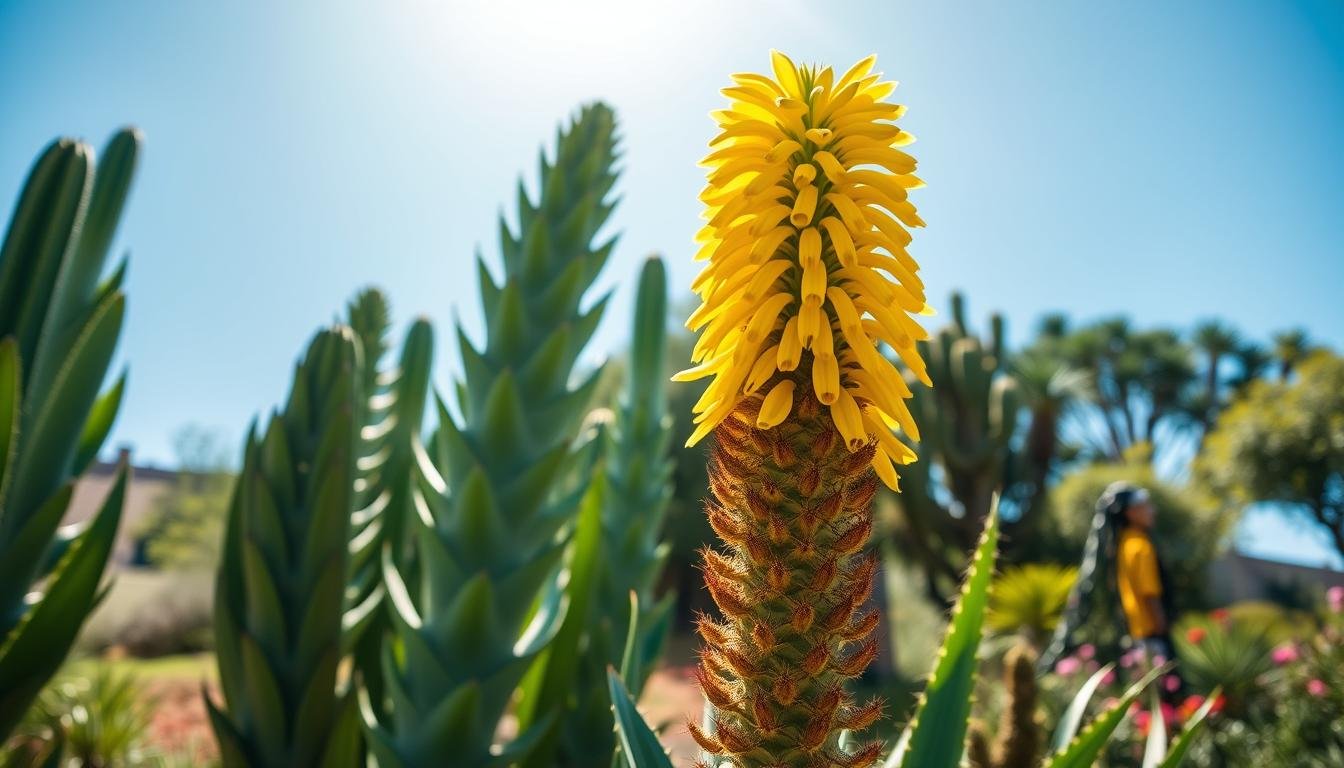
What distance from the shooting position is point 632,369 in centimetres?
322

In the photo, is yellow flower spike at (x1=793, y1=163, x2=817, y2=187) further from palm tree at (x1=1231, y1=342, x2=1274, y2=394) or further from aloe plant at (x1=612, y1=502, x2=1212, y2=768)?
palm tree at (x1=1231, y1=342, x2=1274, y2=394)

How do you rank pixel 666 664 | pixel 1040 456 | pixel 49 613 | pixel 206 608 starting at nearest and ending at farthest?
1. pixel 49 613
2. pixel 1040 456
3. pixel 206 608
4. pixel 666 664

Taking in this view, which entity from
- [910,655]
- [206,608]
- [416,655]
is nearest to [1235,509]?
[910,655]

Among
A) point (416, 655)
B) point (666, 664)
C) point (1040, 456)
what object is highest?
point (1040, 456)

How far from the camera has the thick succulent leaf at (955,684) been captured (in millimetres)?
1242

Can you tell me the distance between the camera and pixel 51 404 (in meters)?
1.92

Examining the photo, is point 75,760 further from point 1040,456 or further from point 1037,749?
point 1040,456

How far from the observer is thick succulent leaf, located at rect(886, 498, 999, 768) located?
1242 millimetres

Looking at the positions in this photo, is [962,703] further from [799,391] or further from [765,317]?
[765,317]

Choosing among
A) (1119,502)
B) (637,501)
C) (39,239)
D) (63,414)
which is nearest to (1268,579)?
(1119,502)

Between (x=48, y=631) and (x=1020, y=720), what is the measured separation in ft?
10.9

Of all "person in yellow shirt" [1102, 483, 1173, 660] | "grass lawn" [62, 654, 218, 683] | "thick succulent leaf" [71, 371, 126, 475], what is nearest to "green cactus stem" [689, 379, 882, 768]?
"thick succulent leaf" [71, 371, 126, 475]

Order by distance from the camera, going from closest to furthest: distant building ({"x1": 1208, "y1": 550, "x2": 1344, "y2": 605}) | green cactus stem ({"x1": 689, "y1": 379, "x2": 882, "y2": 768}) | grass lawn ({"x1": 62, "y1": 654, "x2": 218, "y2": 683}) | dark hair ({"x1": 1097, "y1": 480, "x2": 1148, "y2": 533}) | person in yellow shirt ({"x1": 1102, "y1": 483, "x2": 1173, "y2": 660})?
green cactus stem ({"x1": 689, "y1": 379, "x2": 882, "y2": 768}) < person in yellow shirt ({"x1": 1102, "y1": 483, "x2": 1173, "y2": 660}) < dark hair ({"x1": 1097, "y1": 480, "x2": 1148, "y2": 533}) < grass lawn ({"x1": 62, "y1": 654, "x2": 218, "y2": 683}) < distant building ({"x1": 1208, "y1": 550, "x2": 1344, "y2": 605})

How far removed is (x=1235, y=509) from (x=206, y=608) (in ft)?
72.3
